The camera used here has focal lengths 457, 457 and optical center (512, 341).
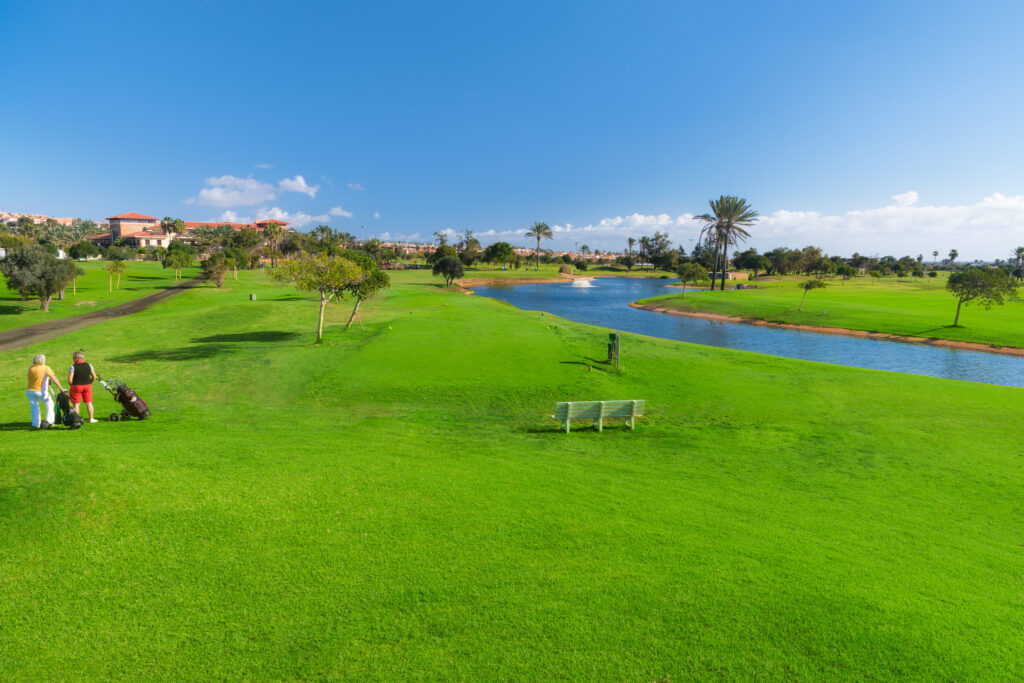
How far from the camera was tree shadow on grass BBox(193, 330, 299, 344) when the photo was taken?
3222cm

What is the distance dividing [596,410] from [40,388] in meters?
17.0

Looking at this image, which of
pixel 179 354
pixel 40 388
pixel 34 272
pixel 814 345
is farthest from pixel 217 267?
pixel 814 345

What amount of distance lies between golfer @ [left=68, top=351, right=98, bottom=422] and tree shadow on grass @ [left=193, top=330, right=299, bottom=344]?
1872 centimetres

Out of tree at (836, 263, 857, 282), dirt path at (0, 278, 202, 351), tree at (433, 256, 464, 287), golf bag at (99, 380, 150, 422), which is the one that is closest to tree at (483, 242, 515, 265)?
tree at (433, 256, 464, 287)

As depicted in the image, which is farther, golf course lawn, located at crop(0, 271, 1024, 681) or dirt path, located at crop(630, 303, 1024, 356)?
dirt path, located at crop(630, 303, 1024, 356)

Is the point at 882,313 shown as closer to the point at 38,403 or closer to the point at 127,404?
the point at 127,404

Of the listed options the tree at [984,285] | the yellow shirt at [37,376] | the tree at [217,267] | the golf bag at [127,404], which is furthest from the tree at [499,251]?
the yellow shirt at [37,376]

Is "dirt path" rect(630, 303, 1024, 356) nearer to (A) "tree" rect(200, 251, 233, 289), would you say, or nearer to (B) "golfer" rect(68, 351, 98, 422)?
(B) "golfer" rect(68, 351, 98, 422)

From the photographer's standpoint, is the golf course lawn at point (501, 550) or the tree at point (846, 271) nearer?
the golf course lawn at point (501, 550)

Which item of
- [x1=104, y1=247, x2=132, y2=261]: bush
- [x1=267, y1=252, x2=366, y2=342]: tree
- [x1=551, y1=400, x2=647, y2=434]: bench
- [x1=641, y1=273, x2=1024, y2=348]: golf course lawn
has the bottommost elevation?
[x1=551, y1=400, x2=647, y2=434]: bench

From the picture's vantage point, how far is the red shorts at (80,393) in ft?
46.2

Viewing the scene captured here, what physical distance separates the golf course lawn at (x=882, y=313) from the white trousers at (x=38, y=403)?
228 feet

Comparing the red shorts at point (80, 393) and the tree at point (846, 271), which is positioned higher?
the tree at point (846, 271)

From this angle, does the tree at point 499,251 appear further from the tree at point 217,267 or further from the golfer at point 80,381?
the golfer at point 80,381
